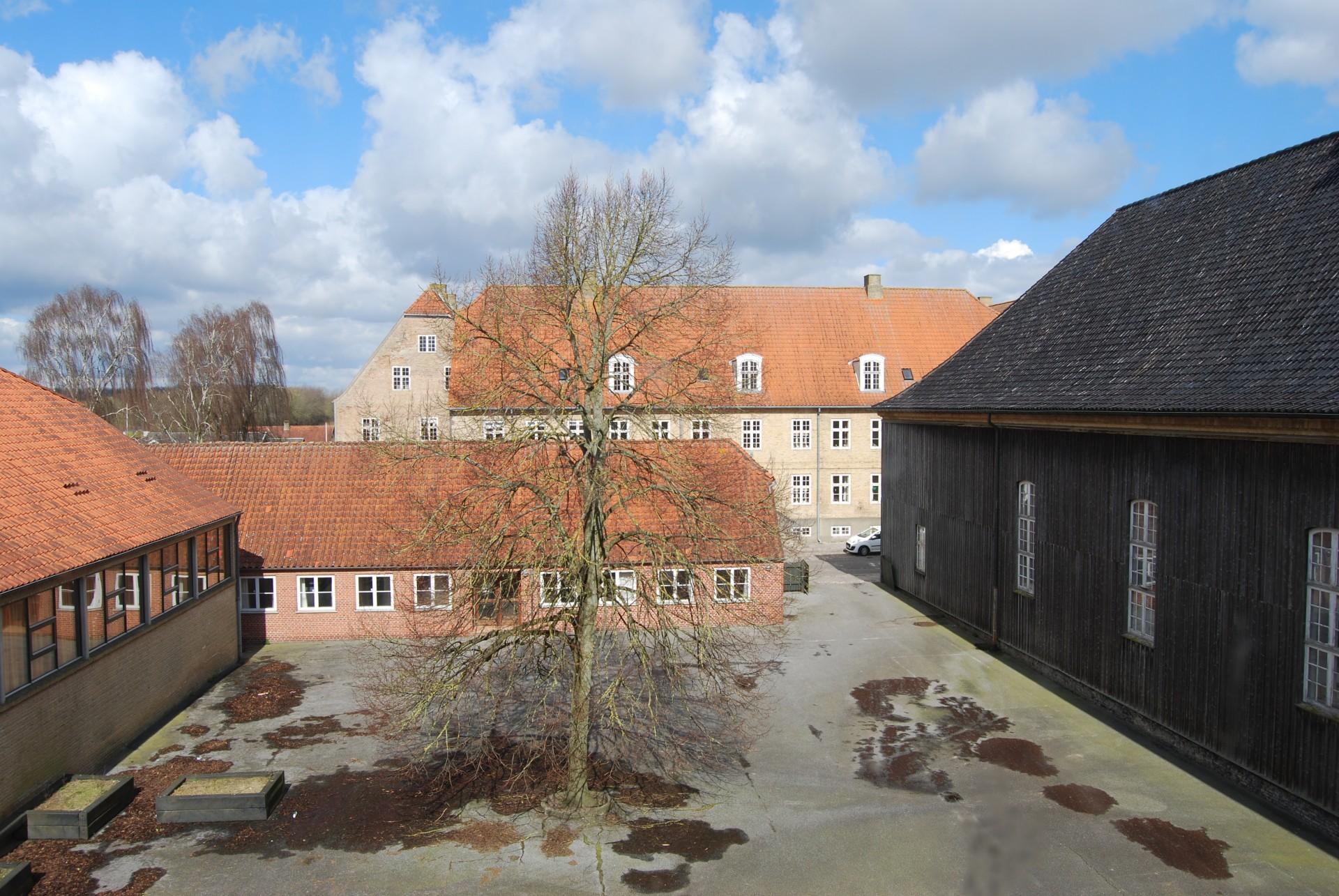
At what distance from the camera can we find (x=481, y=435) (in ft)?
45.7

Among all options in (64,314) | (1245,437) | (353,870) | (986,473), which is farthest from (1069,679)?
(64,314)

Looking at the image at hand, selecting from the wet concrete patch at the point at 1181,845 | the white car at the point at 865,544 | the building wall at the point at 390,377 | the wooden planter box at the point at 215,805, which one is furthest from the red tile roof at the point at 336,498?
the building wall at the point at 390,377

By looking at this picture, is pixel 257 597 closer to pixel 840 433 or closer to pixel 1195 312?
pixel 1195 312

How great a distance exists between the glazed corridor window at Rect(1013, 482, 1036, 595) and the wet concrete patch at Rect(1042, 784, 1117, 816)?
6.77 meters

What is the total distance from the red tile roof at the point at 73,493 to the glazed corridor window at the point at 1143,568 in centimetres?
1738

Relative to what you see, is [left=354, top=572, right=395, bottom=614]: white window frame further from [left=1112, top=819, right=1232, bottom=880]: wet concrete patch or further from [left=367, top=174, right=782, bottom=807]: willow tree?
[left=1112, top=819, right=1232, bottom=880]: wet concrete patch

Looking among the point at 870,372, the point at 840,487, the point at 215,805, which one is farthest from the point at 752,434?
the point at 215,805

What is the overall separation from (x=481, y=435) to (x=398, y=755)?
5.90 metres

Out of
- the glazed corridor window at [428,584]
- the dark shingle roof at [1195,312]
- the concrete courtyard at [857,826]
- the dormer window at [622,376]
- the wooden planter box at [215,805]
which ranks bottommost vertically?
the concrete courtyard at [857,826]

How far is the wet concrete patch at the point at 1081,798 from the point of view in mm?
12922

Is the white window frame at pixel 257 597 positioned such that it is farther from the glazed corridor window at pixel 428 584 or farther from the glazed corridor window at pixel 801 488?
the glazed corridor window at pixel 801 488

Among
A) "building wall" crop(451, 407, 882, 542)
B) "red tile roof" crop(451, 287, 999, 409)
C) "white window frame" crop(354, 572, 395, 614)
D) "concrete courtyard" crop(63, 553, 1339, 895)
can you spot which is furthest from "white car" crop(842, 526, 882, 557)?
"white window frame" crop(354, 572, 395, 614)

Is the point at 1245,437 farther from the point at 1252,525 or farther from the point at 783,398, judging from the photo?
the point at 783,398

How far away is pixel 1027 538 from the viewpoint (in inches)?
798
